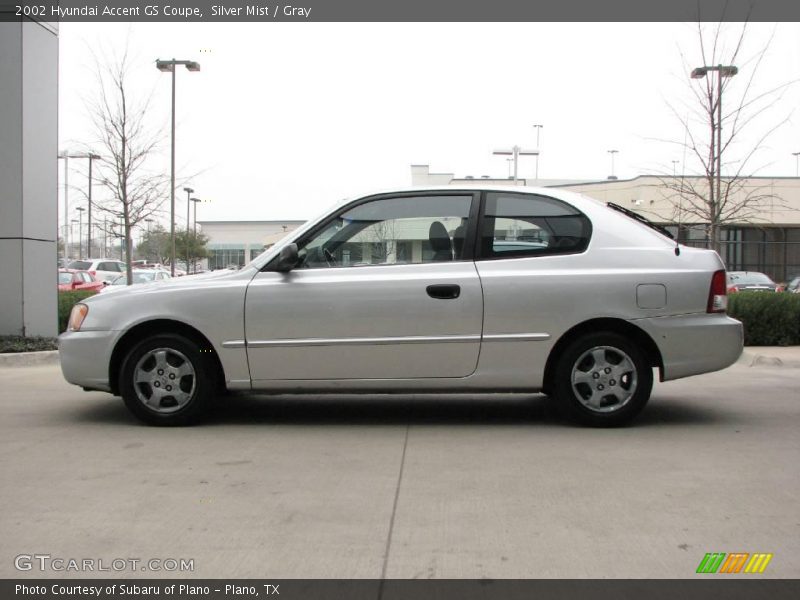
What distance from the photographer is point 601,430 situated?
19.9 feet

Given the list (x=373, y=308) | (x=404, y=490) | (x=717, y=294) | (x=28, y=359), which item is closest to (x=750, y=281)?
(x=717, y=294)

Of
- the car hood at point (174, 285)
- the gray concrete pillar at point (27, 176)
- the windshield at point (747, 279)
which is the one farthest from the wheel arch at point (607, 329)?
the windshield at point (747, 279)

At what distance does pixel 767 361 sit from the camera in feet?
35.8

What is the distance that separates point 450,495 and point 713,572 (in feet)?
4.97

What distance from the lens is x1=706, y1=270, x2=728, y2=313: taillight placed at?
19.6 ft

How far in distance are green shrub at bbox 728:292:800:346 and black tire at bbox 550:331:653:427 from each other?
25.1ft

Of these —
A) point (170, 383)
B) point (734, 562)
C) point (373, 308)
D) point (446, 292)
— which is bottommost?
point (734, 562)

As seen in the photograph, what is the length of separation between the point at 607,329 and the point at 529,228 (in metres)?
0.99

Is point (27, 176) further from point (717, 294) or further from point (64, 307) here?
point (717, 294)

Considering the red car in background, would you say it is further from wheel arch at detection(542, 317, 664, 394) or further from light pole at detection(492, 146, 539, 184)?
wheel arch at detection(542, 317, 664, 394)

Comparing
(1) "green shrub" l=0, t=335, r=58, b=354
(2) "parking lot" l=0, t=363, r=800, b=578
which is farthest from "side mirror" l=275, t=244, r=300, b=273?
(1) "green shrub" l=0, t=335, r=58, b=354

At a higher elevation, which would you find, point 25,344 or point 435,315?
point 435,315
